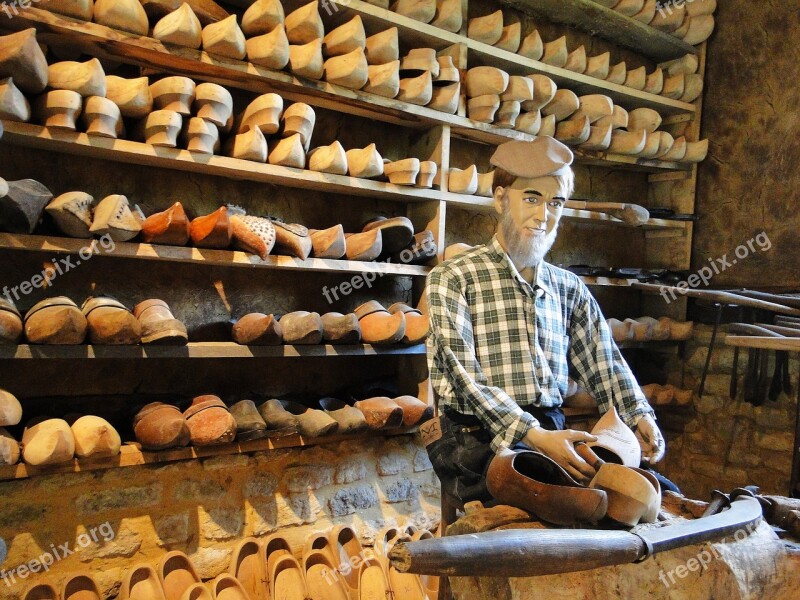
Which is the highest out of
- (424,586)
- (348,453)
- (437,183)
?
(437,183)

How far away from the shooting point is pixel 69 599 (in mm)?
2102

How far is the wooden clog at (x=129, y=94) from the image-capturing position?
220cm

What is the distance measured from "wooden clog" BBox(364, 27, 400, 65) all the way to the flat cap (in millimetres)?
979

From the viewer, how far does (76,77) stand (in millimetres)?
2086

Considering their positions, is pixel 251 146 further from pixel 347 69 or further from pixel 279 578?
pixel 279 578

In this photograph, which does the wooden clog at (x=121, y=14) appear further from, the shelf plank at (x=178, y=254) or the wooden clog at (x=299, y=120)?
the shelf plank at (x=178, y=254)

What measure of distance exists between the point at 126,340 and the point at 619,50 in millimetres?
3309

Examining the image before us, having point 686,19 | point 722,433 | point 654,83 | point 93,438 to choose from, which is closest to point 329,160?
point 93,438

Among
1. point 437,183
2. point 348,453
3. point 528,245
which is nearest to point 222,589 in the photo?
point 348,453

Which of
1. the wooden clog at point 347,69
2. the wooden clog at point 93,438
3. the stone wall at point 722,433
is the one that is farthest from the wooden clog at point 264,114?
the stone wall at point 722,433

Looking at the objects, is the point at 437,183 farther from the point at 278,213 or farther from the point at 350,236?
the point at 278,213

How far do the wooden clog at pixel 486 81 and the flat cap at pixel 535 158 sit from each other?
1.05 meters

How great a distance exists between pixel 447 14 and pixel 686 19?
5.62 ft

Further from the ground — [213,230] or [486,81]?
[486,81]
